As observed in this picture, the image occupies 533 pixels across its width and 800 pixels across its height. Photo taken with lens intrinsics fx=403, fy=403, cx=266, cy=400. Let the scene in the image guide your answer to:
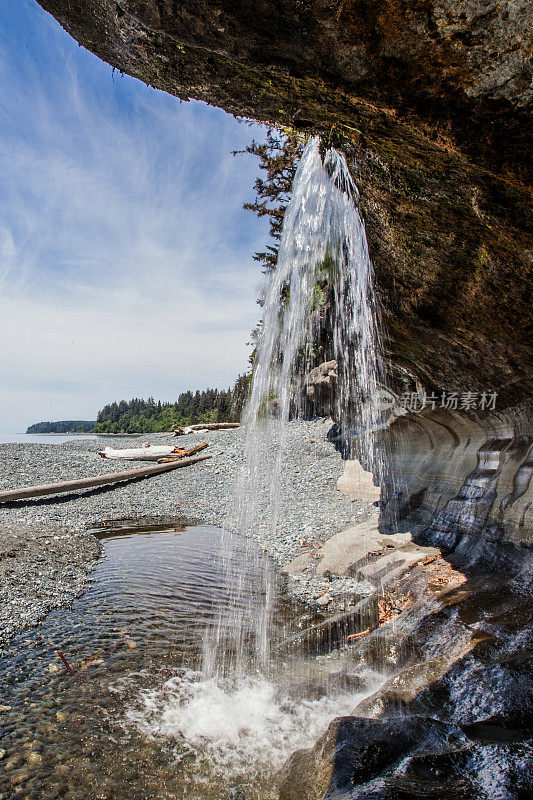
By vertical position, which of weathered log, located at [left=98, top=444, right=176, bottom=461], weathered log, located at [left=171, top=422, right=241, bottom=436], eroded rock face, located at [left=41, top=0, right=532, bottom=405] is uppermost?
eroded rock face, located at [left=41, top=0, right=532, bottom=405]

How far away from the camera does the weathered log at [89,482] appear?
48.5 feet

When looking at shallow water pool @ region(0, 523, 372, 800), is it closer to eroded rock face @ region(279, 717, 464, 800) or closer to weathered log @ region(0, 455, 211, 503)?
eroded rock face @ region(279, 717, 464, 800)

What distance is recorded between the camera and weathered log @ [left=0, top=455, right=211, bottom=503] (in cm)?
1480

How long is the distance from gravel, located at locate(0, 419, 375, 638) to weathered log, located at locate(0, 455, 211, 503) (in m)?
0.40

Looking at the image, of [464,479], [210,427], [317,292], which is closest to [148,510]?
[317,292]

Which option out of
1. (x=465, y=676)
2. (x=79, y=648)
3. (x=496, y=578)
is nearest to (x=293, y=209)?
(x=465, y=676)

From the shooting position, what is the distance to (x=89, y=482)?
17406 mm

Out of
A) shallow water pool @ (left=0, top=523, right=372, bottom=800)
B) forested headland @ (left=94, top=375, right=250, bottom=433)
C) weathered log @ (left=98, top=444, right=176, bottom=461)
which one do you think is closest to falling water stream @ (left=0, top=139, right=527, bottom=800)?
shallow water pool @ (left=0, top=523, right=372, bottom=800)

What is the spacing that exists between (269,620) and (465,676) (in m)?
3.67

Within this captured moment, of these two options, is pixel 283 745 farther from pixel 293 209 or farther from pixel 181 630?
pixel 293 209

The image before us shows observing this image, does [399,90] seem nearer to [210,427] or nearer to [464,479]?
[464,479]

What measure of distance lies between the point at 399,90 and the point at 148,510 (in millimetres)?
15856

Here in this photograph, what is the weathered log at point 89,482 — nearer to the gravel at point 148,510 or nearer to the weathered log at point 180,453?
the gravel at point 148,510

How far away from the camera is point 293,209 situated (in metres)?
5.90
